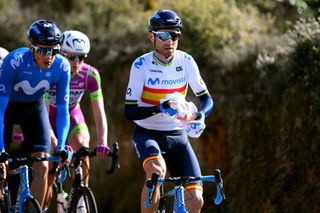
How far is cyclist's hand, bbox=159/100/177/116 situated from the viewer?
23.8ft

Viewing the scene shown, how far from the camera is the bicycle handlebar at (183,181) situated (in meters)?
6.95

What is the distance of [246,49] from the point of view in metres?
12.1

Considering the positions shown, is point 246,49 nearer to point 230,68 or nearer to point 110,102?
point 230,68

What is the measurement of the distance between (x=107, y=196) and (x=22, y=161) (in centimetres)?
594

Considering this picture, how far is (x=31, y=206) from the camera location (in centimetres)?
800

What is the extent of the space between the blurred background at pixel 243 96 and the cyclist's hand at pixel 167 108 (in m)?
3.06

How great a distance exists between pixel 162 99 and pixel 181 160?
0.61 meters

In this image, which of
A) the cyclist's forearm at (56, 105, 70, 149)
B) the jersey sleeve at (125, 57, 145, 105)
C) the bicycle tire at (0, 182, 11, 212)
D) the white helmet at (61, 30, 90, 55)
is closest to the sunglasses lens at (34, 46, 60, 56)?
the cyclist's forearm at (56, 105, 70, 149)

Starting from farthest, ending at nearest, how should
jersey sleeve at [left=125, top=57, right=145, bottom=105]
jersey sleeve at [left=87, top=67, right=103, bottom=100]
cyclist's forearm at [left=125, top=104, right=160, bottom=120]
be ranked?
1. jersey sleeve at [left=87, top=67, right=103, bottom=100]
2. jersey sleeve at [left=125, top=57, right=145, bottom=105]
3. cyclist's forearm at [left=125, top=104, right=160, bottom=120]

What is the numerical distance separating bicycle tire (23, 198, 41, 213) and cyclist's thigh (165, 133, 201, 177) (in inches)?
53.6

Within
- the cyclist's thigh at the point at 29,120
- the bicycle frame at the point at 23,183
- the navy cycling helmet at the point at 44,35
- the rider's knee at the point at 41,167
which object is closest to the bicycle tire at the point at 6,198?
the bicycle frame at the point at 23,183

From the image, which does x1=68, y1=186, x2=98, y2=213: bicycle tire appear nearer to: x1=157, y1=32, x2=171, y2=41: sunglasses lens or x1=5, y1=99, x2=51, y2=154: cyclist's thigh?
x1=5, y1=99, x2=51, y2=154: cyclist's thigh

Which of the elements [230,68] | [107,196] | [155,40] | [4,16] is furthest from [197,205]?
[4,16]

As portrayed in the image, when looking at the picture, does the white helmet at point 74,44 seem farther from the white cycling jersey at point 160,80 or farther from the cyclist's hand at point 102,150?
the white cycling jersey at point 160,80
